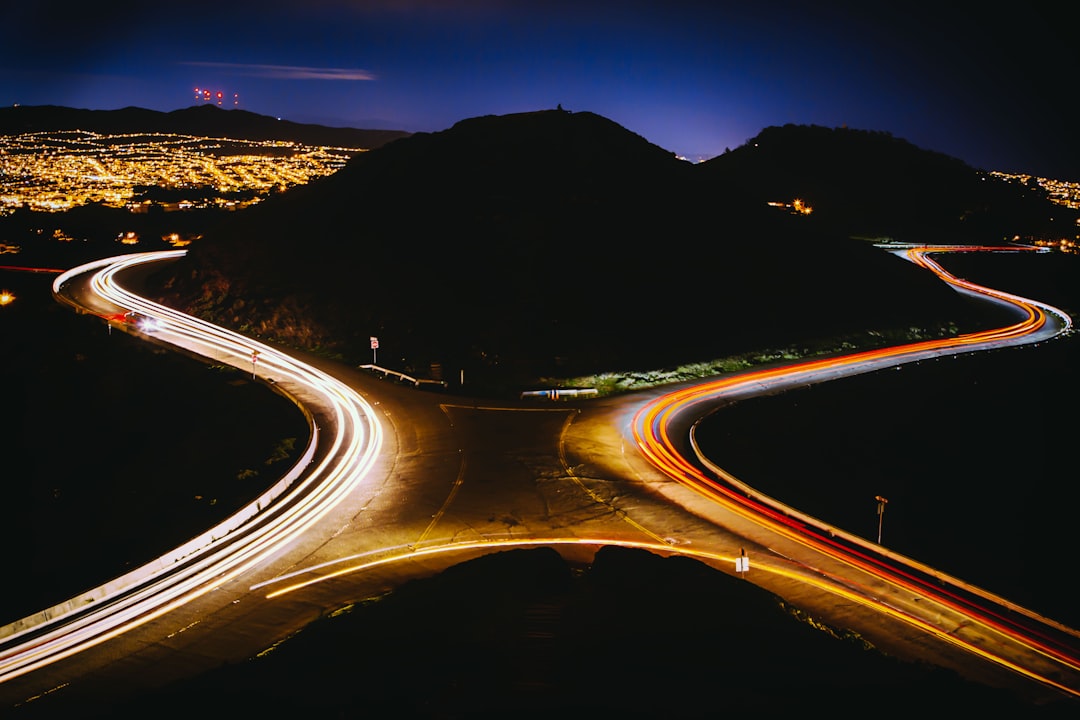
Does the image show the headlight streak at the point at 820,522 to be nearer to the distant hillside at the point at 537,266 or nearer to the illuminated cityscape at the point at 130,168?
the distant hillside at the point at 537,266

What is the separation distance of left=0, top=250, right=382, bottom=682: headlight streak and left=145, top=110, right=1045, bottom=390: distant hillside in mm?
10740

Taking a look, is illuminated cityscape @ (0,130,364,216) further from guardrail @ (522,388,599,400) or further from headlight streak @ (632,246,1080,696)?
headlight streak @ (632,246,1080,696)

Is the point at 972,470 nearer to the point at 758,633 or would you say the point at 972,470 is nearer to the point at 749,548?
the point at 749,548

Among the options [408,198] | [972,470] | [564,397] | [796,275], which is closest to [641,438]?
[564,397]

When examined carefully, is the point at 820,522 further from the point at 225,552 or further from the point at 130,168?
the point at 130,168

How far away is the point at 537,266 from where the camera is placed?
158ft

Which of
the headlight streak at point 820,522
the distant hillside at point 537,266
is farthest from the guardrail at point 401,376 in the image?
the headlight streak at point 820,522

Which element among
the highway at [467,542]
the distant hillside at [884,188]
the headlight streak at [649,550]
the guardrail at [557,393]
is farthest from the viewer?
the distant hillside at [884,188]

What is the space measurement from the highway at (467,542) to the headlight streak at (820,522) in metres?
0.07

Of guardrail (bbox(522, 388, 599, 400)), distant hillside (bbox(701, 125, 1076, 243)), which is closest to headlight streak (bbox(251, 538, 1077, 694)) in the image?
guardrail (bbox(522, 388, 599, 400))

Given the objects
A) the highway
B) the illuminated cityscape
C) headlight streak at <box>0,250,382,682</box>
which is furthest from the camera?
the illuminated cityscape

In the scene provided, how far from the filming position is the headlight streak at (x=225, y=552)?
14562 mm

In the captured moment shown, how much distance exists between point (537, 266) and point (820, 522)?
103ft

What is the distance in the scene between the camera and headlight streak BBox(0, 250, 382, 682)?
14.6 m
